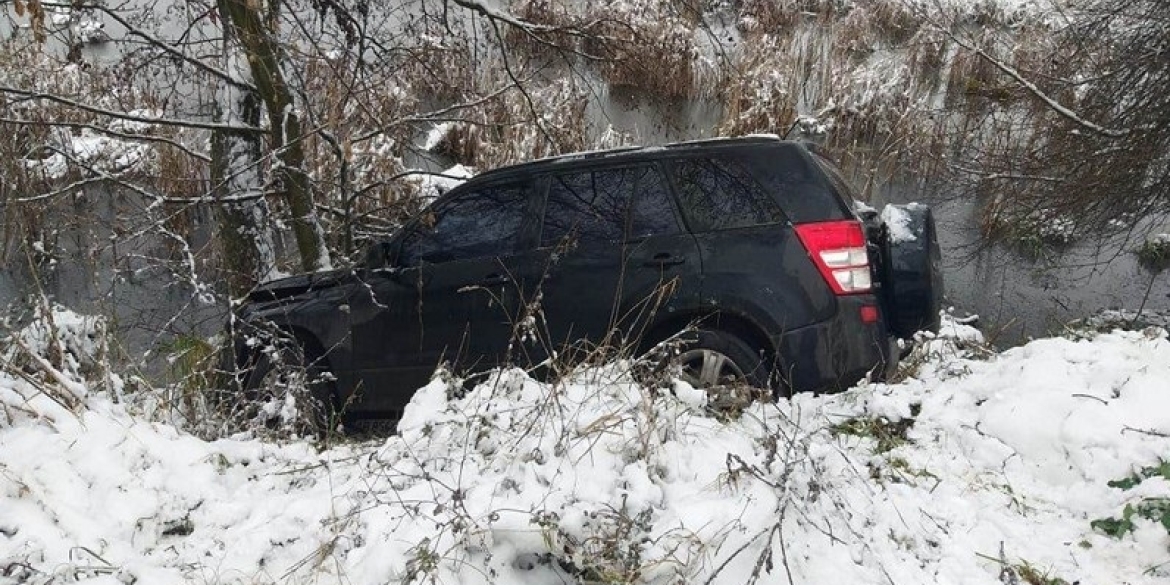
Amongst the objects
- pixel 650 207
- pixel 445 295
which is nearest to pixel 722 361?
pixel 650 207

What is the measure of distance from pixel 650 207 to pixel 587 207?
1.14 ft

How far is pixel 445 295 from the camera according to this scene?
4711 millimetres

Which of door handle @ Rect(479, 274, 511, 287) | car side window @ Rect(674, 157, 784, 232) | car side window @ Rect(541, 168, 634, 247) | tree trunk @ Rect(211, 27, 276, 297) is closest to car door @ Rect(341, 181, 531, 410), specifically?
door handle @ Rect(479, 274, 511, 287)

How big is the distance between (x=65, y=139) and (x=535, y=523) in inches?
250

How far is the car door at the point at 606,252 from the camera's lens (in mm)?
4145

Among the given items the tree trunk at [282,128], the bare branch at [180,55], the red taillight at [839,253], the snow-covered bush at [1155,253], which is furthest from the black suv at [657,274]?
the snow-covered bush at [1155,253]

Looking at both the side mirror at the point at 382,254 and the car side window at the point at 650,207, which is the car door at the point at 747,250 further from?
the side mirror at the point at 382,254

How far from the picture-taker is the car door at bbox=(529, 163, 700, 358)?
13.6 feet

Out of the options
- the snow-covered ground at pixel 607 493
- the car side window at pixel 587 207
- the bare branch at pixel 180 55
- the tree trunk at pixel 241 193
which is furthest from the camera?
the tree trunk at pixel 241 193

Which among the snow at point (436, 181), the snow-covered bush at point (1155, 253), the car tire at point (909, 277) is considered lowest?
the snow-covered bush at point (1155, 253)

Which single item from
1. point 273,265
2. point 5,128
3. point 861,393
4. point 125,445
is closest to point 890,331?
point 861,393

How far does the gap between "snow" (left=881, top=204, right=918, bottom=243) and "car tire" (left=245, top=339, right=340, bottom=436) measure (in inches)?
111

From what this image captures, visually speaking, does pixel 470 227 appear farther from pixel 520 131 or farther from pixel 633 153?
pixel 520 131

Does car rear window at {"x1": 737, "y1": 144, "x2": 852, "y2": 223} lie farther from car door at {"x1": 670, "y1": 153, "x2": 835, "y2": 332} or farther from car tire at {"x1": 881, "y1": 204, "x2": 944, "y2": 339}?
car tire at {"x1": 881, "y1": 204, "x2": 944, "y2": 339}
